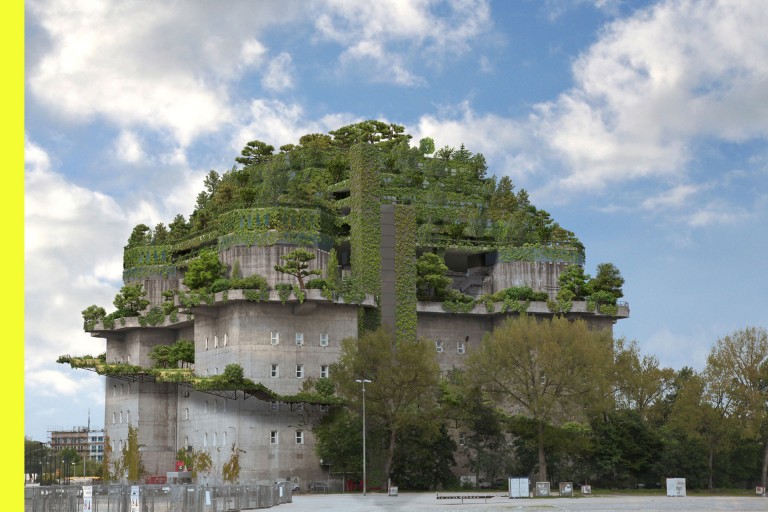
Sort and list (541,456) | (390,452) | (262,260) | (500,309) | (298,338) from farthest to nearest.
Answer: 1. (500,309)
2. (262,260)
3. (298,338)
4. (390,452)
5. (541,456)

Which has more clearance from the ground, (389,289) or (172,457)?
(389,289)

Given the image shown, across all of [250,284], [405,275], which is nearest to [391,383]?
[250,284]

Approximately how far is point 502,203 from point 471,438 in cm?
3757

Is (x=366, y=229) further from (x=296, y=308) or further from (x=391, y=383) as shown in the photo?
(x=391, y=383)

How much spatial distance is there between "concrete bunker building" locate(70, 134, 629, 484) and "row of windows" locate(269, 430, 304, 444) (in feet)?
0.39

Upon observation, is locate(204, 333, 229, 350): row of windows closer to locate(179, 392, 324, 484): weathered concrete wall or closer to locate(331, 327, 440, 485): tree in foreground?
locate(179, 392, 324, 484): weathered concrete wall

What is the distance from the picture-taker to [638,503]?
251 feet

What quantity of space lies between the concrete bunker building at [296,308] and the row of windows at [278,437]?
119 mm

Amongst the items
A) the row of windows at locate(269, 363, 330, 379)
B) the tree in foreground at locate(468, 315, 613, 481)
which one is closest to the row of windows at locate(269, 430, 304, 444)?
the row of windows at locate(269, 363, 330, 379)

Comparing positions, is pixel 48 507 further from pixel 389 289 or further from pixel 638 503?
pixel 389 289

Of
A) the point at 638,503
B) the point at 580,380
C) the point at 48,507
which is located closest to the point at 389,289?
the point at 580,380

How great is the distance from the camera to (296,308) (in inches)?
4210

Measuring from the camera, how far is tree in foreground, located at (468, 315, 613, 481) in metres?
99.6

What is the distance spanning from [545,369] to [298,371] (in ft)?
79.0
